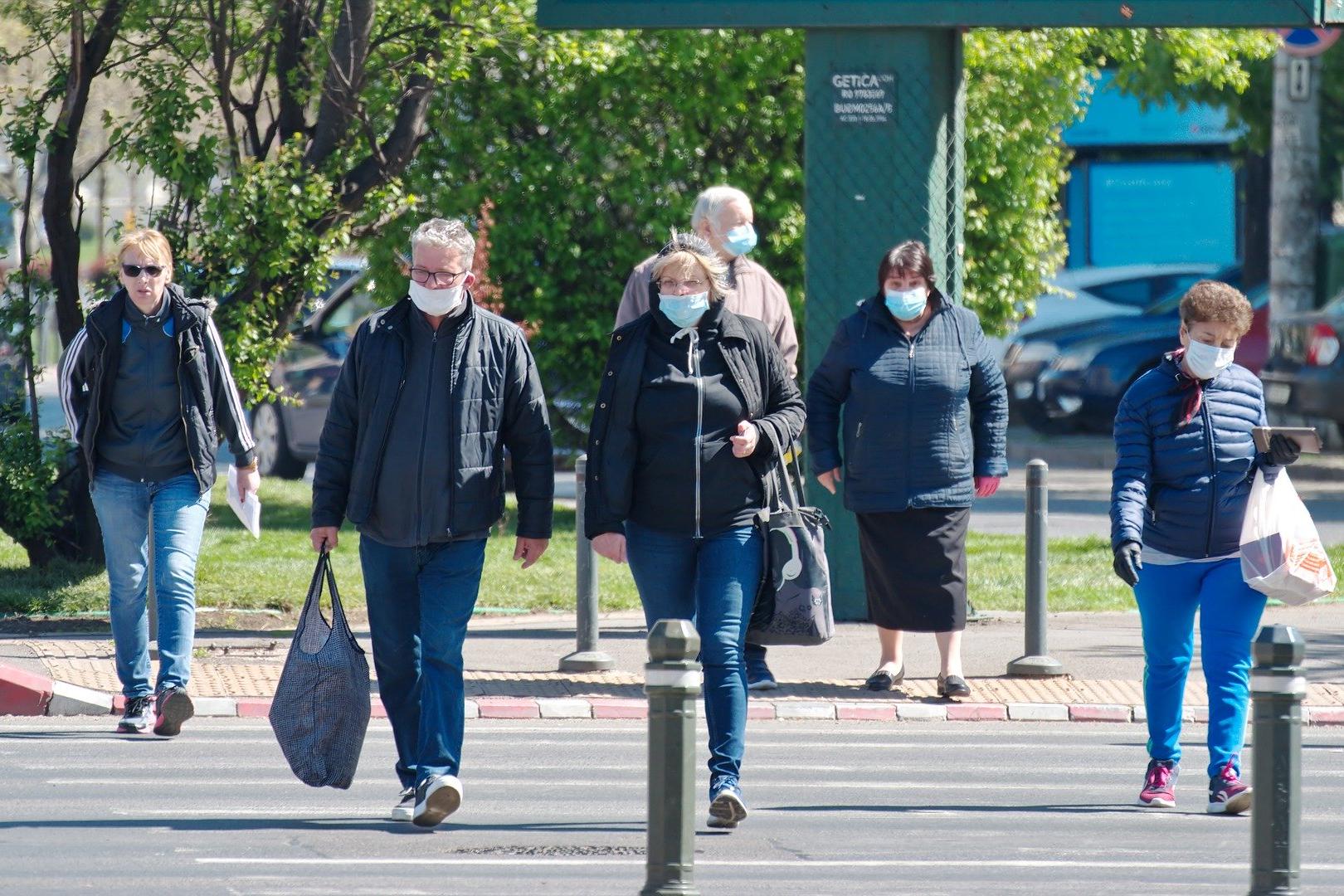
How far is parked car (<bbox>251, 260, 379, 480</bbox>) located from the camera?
17.9 m

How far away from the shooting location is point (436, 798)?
6.73m

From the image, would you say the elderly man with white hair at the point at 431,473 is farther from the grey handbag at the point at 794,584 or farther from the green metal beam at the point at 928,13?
the green metal beam at the point at 928,13

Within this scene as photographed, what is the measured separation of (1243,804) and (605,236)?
813 centimetres

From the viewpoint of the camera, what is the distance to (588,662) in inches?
387

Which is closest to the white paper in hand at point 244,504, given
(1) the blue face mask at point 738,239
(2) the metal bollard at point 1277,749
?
(1) the blue face mask at point 738,239

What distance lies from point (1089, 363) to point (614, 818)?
15.8 meters

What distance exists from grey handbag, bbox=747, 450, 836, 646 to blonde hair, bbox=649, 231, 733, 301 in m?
0.69

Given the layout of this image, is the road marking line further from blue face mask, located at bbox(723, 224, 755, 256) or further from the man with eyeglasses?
blue face mask, located at bbox(723, 224, 755, 256)

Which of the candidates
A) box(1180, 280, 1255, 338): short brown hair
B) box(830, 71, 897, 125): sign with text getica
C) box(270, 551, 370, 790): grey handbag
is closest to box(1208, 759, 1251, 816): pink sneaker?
box(1180, 280, 1255, 338): short brown hair

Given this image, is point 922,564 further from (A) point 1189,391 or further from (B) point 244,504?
(B) point 244,504

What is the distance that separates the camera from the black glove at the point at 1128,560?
6855mm

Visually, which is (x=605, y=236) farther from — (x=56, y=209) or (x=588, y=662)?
(x=588, y=662)

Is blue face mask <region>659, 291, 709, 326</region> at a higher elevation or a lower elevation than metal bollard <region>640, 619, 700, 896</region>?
higher

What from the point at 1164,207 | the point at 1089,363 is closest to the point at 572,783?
the point at 1089,363
